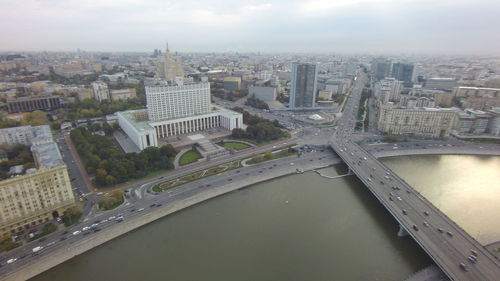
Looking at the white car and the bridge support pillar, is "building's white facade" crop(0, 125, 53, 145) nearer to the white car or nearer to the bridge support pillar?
the white car

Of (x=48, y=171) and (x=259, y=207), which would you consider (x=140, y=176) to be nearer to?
(x=48, y=171)

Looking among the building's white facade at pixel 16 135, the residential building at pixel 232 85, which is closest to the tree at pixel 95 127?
the building's white facade at pixel 16 135

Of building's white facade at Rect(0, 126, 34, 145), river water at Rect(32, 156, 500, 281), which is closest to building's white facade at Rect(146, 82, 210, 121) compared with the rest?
building's white facade at Rect(0, 126, 34, 145)

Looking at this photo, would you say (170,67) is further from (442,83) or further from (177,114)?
(442,83)

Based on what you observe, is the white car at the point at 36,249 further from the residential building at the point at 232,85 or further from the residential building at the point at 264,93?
the residential building at the point at 232,85

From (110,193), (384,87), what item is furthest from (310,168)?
(384,87)

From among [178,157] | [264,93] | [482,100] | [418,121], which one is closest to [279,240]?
[178,157]
